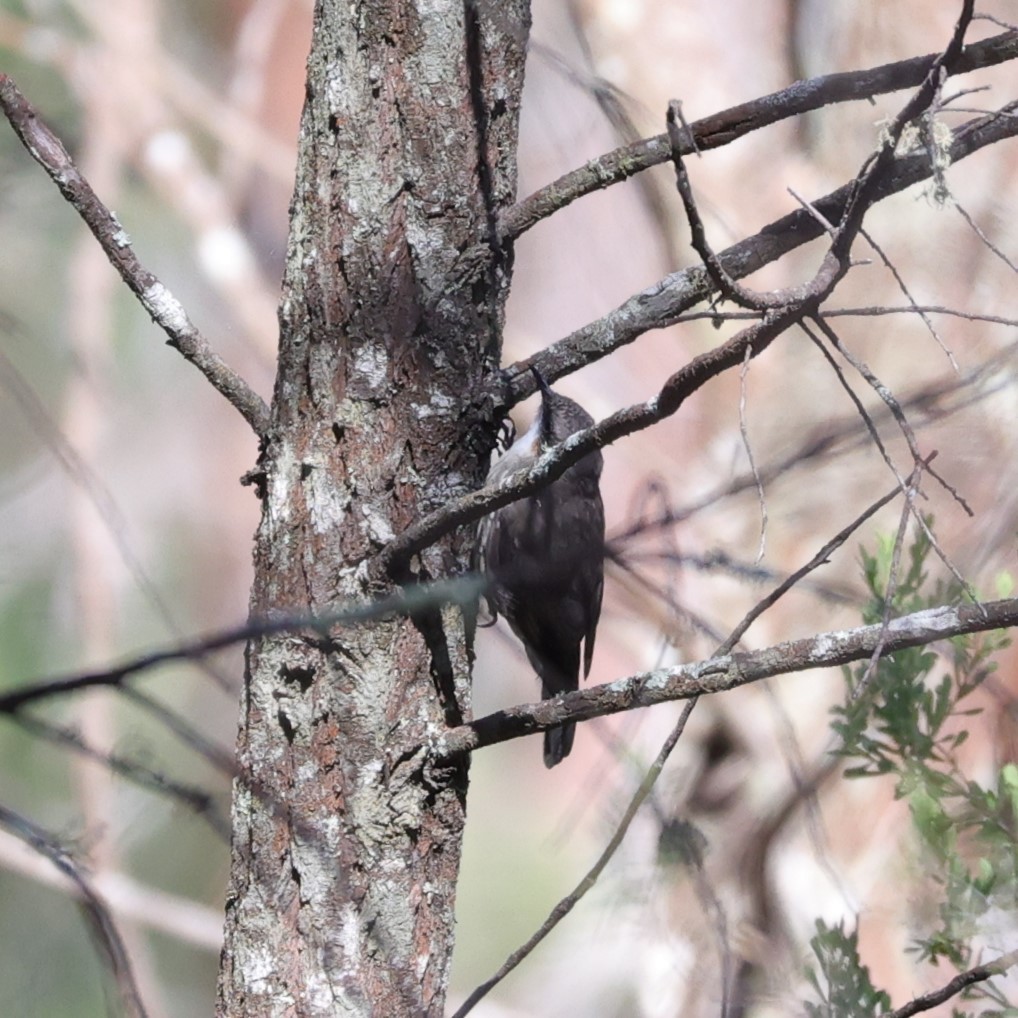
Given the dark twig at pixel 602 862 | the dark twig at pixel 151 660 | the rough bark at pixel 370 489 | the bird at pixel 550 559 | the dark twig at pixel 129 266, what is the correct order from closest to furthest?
the dark twig at pixel 151 660
the dark twig at pixel 602 862
the rough bark at pixel 370 489
the dark twig at pixel 129 266
the bird at pixel 550 559

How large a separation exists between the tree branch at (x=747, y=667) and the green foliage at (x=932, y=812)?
1.63ft

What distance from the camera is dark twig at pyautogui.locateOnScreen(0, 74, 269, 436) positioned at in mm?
1524

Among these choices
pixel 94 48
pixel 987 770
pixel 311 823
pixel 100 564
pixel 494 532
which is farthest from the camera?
pixel 94 48

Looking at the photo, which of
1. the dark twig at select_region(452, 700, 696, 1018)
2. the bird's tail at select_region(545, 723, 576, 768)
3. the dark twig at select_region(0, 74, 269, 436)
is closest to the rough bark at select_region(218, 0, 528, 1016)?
the dark twig at select_region(0, 74, 269, 436)

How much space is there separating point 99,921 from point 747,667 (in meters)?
0.64

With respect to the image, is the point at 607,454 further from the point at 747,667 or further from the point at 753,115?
the point at 747,667

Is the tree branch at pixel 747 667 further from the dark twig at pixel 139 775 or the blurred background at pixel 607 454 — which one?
the dark twig at pixel 139 775

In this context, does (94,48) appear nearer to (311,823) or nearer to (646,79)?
(646,79)

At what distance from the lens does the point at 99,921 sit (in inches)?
40.1

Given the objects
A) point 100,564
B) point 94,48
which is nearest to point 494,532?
point 100,564

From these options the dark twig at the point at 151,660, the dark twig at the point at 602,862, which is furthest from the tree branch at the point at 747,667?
the dark twig at the point at 151,660

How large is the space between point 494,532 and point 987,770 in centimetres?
184

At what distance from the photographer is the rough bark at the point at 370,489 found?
56.1 inches

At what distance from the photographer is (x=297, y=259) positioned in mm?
1554
